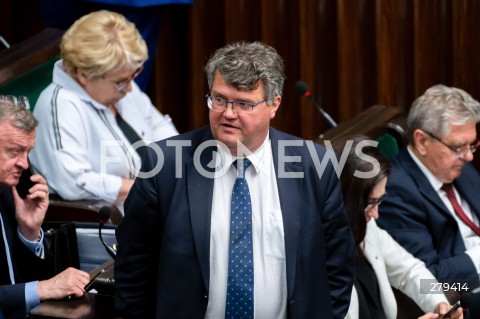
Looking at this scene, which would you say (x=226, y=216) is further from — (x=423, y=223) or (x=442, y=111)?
(x=442, y=111)

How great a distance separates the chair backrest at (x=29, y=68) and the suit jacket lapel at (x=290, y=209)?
1726 millimetres

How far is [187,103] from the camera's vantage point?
4746 millimetres

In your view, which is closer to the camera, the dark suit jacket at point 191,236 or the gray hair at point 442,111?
the dark suit jacket at point 191,236

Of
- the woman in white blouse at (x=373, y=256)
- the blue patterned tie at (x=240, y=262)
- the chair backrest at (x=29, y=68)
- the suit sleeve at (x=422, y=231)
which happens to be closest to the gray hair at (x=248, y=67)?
the blue patterned tie at (x=240, y=262)

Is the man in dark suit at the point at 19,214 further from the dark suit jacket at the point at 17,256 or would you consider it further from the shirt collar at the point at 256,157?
the shirt collar at the point at 256,157

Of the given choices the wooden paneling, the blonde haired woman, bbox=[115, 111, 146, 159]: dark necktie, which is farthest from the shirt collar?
the wooden paneling

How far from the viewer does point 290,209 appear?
2275 millimetres

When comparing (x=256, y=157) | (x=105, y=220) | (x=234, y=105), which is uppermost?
(x=234, y=105)

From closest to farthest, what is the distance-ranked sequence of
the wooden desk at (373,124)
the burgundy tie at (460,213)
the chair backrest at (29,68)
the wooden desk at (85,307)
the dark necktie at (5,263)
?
1. the wooden desk at (85,307)
2. the dark necktie at (5,263)
3. the burgundy tie at (460,213)
4. the wooden desk at (373,124)
5. the chair backrest at (29,68)

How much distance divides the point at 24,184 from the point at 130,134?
872mm

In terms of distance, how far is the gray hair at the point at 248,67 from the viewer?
2.21 m

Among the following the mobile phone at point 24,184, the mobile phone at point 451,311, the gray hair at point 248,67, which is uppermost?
the gray hair at point 248,67

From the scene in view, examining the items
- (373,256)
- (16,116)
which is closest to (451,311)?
(373,256)

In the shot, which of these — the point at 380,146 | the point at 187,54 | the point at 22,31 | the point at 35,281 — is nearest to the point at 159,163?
the point at 35,281
